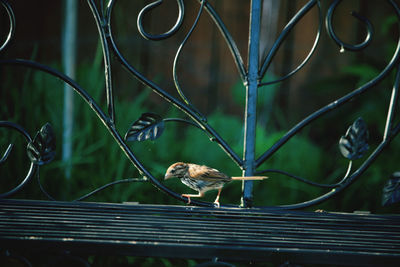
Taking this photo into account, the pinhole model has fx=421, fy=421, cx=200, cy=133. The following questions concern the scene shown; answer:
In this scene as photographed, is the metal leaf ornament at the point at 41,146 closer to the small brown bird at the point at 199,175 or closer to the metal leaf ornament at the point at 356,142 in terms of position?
the small brown bird at the point at 199,175

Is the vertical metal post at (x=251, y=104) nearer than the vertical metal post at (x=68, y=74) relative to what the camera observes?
Yes

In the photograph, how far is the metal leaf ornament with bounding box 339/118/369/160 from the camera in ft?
5.63

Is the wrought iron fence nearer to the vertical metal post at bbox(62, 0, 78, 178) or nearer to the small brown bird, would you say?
the small brown bird

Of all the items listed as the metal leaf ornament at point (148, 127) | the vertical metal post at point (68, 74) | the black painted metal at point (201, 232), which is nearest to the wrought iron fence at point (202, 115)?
the metal leaf ornament at point (148, 127)

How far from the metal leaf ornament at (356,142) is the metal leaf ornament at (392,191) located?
177mm

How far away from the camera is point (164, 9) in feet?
15.9

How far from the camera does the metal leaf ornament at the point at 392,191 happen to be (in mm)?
1733

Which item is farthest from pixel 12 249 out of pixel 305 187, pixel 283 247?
pixel 305 187

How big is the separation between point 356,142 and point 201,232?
766 mm

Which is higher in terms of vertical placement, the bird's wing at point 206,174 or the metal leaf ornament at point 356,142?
the metal leaf ornament at point 356,142

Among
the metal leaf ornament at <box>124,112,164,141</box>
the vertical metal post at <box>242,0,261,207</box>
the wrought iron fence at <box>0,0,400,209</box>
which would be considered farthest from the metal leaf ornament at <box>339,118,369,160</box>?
the metal leaf ornament at <box>124,112,164,141</box>

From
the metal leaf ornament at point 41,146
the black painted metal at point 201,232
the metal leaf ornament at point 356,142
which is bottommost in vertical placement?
the black painted metal at point 201,232

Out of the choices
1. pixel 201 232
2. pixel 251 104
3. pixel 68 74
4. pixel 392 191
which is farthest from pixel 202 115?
pixel 68 74

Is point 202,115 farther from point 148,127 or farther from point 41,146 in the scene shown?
point 41,146
